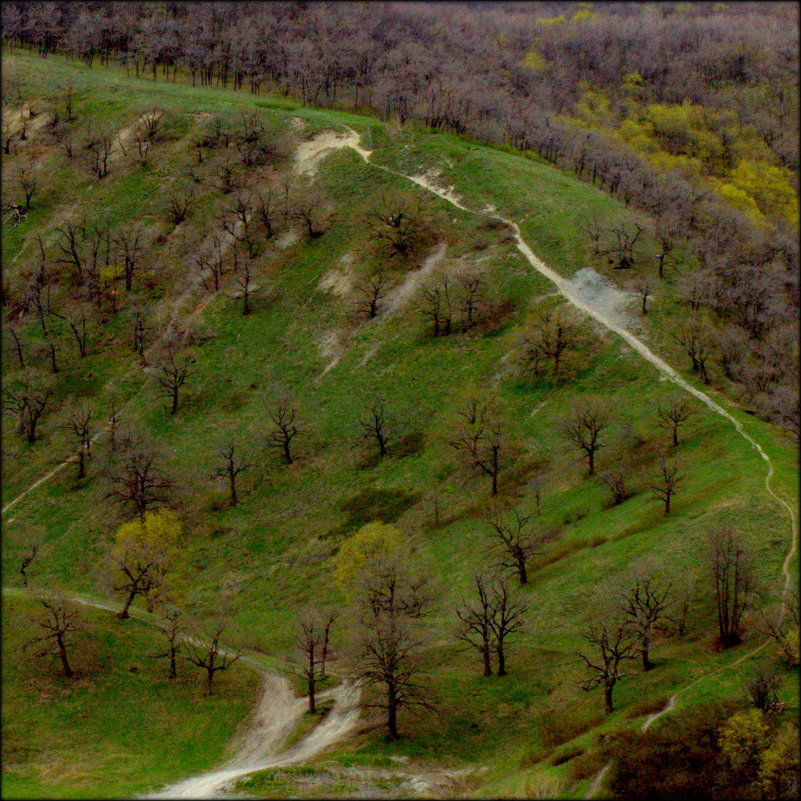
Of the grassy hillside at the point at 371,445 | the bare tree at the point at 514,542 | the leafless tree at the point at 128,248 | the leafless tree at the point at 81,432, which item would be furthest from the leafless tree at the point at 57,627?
the leafless tree at the point at 128,248

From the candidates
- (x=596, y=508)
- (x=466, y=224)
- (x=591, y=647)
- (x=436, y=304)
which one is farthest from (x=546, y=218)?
(x=591, y=647)

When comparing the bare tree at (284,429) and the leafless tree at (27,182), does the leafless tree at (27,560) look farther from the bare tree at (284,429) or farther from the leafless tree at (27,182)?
the leafless tree at (27,182)

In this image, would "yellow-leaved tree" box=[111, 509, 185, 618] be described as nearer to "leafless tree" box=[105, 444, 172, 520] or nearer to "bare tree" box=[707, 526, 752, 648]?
"leafless tree" box=[105, 444, 172, 520]

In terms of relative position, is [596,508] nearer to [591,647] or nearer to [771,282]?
[591,647]

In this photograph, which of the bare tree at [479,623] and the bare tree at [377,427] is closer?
the bare tree at [479,623]

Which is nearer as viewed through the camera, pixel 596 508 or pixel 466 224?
→ pixel 596 508

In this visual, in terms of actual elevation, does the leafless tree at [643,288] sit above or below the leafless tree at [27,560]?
above
